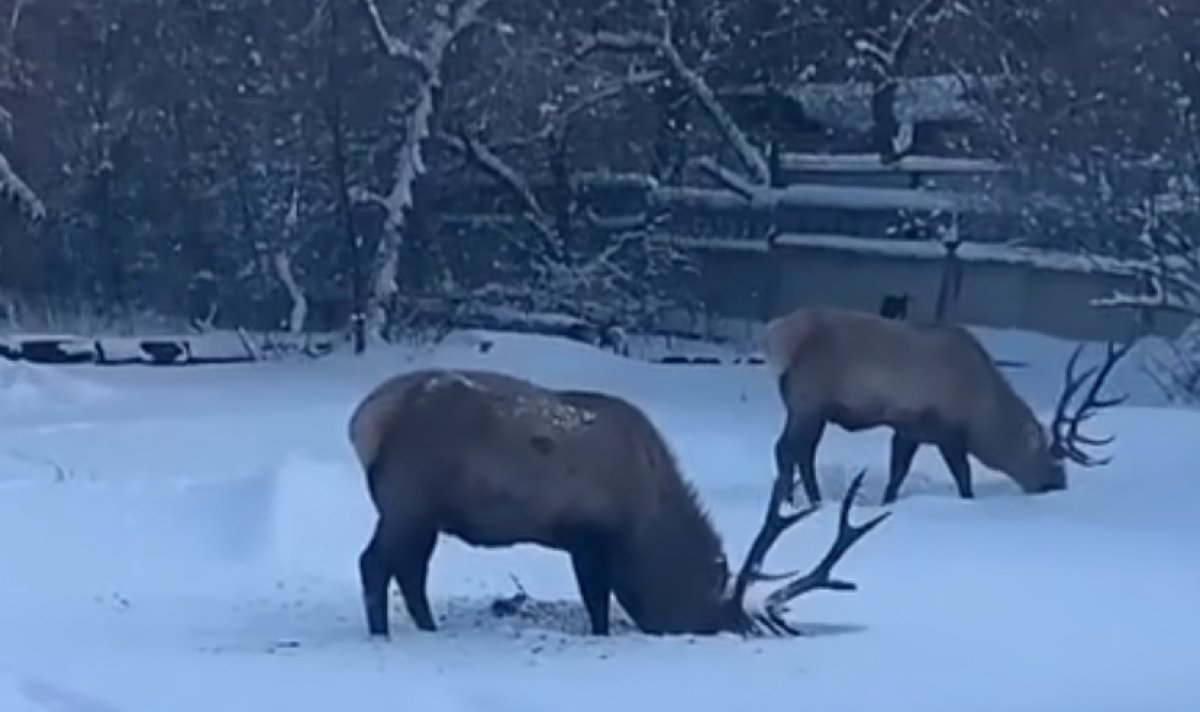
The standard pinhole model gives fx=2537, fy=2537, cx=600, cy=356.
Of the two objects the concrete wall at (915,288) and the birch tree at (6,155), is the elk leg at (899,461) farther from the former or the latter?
the birch tree at (6,155)

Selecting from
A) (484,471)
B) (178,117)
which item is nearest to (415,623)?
(484,471)

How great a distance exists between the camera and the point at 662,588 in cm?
918

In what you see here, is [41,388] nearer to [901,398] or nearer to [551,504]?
[901,398]

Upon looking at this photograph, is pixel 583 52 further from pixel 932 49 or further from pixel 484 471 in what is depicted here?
pixel 484 471

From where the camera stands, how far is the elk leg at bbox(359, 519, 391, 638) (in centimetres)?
901

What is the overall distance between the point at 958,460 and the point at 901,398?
1.79 feet

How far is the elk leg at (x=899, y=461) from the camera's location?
42.7 ft

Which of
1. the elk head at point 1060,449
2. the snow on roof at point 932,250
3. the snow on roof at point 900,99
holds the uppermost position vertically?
the snow on roof at point 900,99

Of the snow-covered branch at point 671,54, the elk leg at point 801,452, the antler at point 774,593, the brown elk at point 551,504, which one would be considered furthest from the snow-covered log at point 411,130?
the antler at point 774,593

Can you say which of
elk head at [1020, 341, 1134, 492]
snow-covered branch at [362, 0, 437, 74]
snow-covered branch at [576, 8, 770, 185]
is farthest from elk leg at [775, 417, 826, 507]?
snow-covered branch at [576, 8, 770, 185]

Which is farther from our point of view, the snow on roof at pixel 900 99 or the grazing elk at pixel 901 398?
the snow on roof at pixel 900 99

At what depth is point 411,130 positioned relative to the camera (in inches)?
789

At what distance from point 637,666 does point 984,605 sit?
80.9 inches

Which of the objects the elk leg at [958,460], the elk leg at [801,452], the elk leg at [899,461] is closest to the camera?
the elk leg at [801,452]
